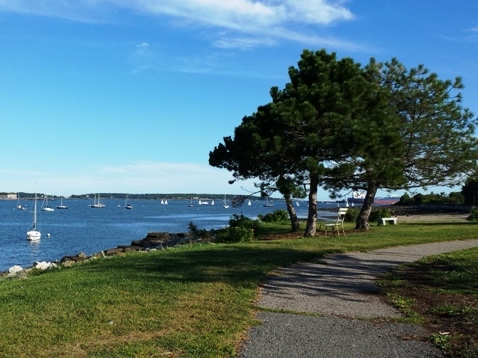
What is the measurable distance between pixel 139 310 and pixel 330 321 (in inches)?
98.7

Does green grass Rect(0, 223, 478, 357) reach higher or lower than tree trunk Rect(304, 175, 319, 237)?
lower

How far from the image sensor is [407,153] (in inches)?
1009

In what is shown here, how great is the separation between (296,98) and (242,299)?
1309cm

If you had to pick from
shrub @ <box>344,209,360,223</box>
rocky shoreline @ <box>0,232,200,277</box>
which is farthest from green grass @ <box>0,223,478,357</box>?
shrub @ <box>344,209,360,223</box>

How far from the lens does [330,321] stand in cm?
711

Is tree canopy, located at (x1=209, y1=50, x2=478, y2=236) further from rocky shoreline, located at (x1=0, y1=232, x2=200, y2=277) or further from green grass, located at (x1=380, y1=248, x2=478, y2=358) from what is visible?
green grass, located at (x1=380, y1=248, x2=478, y2=358)

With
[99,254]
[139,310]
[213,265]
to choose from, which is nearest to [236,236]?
[99,254]

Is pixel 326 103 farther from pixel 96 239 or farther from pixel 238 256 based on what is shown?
→ pixel 96 239

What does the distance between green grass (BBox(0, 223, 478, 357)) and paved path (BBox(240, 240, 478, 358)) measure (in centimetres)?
33

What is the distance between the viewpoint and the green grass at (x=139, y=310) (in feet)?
18.6

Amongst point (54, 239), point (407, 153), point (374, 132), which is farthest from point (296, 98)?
point (54, 239)

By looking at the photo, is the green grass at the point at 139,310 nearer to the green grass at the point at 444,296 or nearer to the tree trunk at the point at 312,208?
the green grass at the point at 444,296

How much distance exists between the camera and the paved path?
18.9 ft

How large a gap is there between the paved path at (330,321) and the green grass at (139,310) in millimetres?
333
